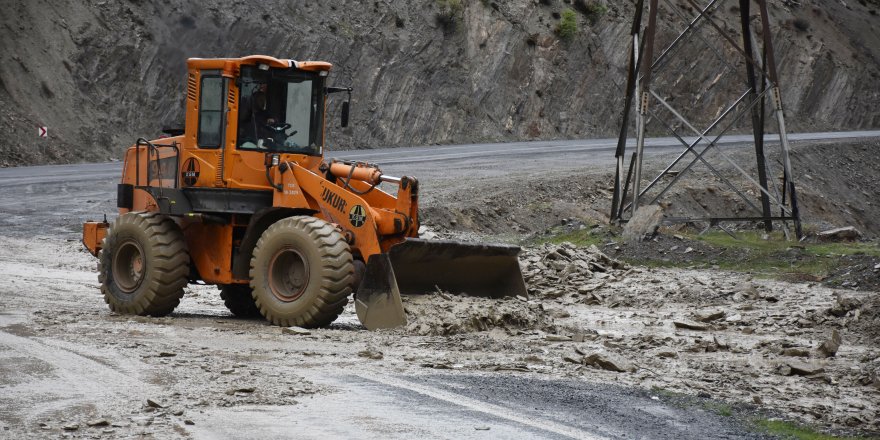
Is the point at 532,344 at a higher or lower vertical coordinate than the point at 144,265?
lower

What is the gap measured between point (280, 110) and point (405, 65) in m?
31.5

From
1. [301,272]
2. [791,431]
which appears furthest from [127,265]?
[791,431]

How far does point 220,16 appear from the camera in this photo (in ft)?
132

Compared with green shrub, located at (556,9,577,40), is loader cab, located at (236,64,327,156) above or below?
below

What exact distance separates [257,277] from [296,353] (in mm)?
2179

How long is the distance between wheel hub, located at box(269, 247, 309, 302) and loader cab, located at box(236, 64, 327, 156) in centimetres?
142

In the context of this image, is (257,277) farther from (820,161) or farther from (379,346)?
(820,161)

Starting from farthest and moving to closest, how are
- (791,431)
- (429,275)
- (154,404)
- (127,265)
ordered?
(127,265), (429,275), (154,404), (791,431)

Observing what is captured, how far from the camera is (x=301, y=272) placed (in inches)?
496

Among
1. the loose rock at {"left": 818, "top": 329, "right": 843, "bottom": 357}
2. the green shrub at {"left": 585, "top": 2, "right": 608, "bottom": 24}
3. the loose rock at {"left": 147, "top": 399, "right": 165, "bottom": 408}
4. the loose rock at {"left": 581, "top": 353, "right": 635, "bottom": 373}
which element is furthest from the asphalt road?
the loose rock at {"left": 147, "top": 399, "right": 165, "bottom": 408}

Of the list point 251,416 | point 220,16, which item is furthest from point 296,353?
point 220,16

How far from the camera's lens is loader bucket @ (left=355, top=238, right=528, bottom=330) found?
12.1 meters

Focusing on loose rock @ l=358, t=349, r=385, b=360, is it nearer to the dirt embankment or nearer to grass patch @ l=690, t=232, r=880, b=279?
grass patch @ l=690, t=232, r=880, b=279

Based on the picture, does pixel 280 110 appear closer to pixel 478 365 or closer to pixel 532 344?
pixel 532 344
